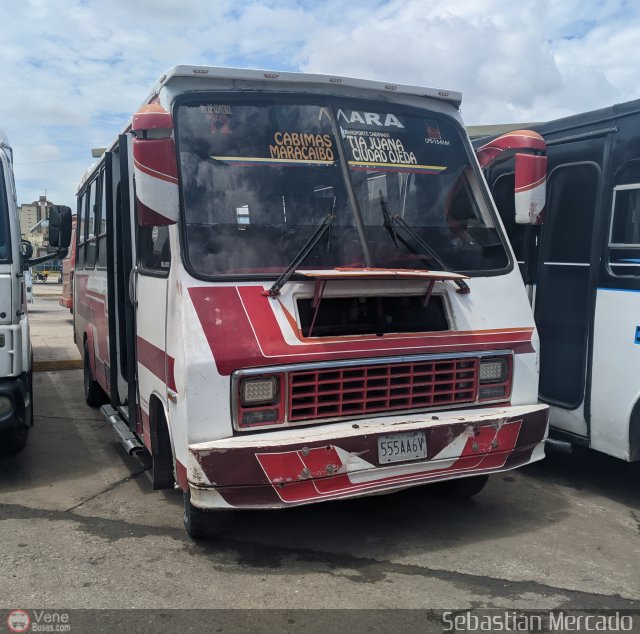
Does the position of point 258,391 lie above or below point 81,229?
below

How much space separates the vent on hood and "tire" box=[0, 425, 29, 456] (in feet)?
9.85

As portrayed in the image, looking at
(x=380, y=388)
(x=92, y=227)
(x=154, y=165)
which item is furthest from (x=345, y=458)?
(x=92, y=227)

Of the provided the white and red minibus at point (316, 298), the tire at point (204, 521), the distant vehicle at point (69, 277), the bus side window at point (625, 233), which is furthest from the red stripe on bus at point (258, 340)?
the distant vehicle at point (69, 277)

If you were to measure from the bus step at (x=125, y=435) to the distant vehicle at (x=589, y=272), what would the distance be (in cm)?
322

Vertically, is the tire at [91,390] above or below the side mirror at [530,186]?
below

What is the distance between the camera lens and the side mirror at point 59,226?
6117 mm

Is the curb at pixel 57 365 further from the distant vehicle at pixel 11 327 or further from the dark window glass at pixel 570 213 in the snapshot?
the dark window glass at pixel 570 213

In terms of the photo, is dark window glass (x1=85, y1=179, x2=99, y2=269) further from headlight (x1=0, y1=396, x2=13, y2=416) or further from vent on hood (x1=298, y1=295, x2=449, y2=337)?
vent on hood (x1=298, y1=295, x2=449, y2=337)

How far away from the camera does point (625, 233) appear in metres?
4.94

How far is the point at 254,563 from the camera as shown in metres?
4.00

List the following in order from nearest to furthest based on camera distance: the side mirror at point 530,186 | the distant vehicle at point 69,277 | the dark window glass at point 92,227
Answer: the side mirror at point 530,186, the dark window glass at point 92,227, the distant vehicle at point 69,277

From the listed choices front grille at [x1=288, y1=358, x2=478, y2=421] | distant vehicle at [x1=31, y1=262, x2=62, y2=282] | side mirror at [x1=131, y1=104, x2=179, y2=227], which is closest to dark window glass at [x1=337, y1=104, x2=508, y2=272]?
front grille at [x1=288, y1=358, x2=478, y2=421]

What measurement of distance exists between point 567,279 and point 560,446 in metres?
1.32

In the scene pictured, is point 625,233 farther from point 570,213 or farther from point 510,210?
point 510,210
